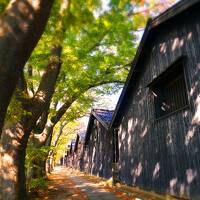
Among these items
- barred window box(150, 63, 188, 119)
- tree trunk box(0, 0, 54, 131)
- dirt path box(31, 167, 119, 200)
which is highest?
barred window box(150, 63, 188, 119)

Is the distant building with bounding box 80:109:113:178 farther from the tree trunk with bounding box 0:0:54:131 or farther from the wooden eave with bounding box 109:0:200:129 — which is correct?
the tree trunk with bounding box 0:0:54:131

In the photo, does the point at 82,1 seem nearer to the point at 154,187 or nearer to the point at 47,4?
the point at 47,4

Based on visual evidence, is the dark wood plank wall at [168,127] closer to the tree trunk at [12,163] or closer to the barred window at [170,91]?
the barred window at [170,91]

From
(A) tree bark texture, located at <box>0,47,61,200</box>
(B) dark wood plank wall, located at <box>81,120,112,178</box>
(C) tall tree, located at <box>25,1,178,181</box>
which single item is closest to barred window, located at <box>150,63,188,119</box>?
(C) tall tree, located at <box>25,1,178,181</box>

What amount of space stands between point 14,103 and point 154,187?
6.74m

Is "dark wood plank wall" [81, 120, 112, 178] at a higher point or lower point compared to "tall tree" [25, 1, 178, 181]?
lower

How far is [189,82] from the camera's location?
27.2 ft

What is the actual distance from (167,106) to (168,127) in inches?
47.3

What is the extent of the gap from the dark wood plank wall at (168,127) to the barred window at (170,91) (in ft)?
1.06

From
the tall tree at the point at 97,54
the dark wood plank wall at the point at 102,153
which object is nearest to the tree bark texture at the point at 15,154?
the tall tree at the point at 97,54

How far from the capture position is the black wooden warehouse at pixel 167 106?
8.09 metres

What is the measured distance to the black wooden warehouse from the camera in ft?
26.5

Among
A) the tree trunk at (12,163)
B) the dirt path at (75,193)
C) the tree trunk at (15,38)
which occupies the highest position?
the tree trunk at (15,38)

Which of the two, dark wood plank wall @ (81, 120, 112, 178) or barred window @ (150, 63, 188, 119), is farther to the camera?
dark wood plank wall @ (81, 120, 112, 178)
